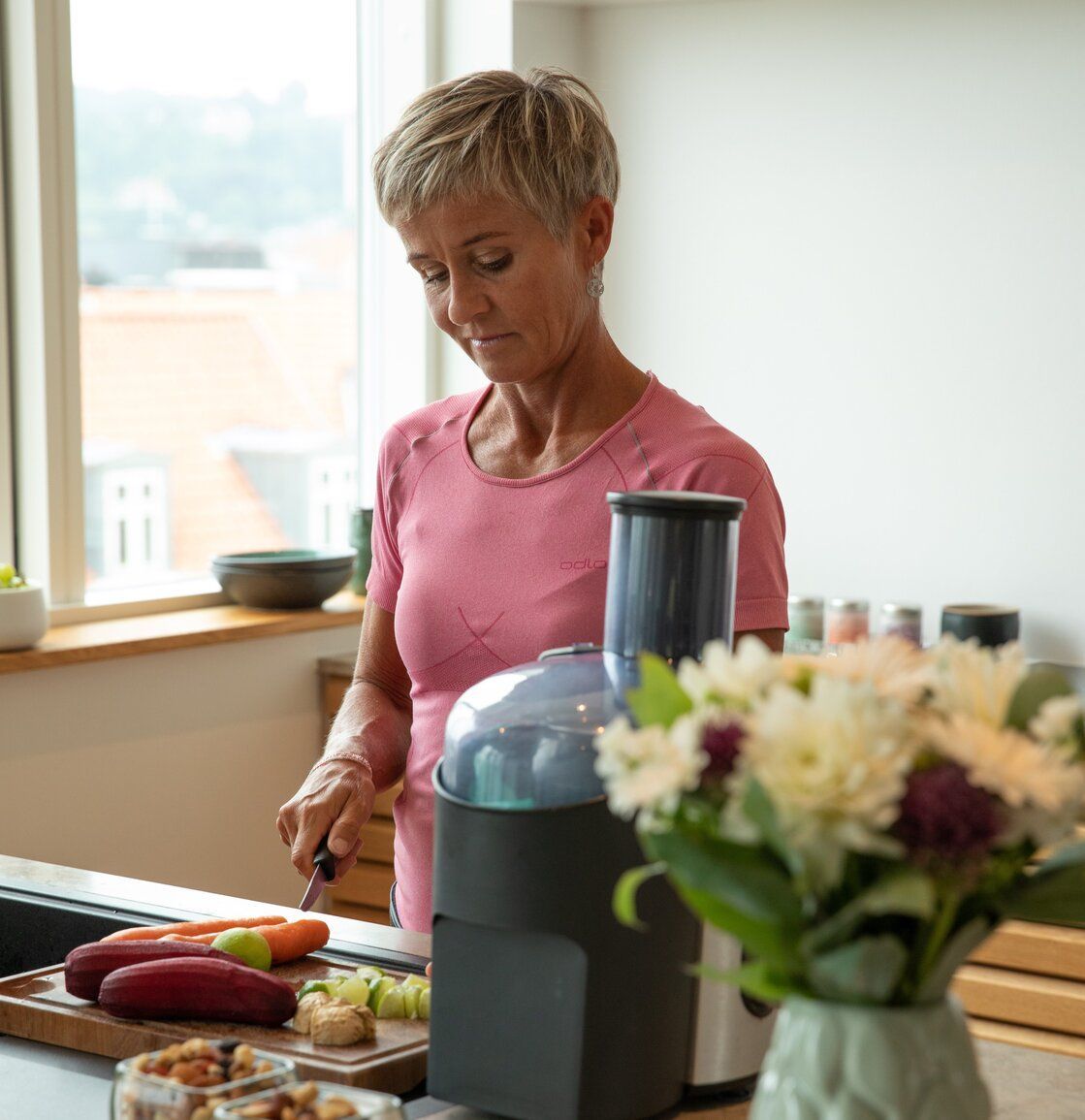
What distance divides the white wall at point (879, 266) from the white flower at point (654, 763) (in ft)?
8.72

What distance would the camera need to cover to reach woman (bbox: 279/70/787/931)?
5.13 ft

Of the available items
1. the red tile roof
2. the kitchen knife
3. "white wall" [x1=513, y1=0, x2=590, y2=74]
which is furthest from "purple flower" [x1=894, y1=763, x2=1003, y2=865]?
"white wall" [x1=513, y1=0, x2=590, y2=74]

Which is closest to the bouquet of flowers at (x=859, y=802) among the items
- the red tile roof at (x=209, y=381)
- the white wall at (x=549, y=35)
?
the red tile roof at (x=209, y=381)

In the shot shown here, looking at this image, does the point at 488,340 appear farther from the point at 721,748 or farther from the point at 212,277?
the point at 212,277

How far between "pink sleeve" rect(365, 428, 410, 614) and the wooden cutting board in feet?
1.90

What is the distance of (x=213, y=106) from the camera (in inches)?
138

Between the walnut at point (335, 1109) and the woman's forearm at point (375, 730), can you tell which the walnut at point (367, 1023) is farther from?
the woman's forearm at point (375, 730)

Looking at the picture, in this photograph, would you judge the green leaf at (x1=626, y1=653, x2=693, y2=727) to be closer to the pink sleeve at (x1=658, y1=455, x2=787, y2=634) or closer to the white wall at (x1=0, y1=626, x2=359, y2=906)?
the pink sleeve at (x1=658, y1=455, x2=787, y2=634)

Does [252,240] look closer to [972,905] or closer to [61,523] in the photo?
[61,523]

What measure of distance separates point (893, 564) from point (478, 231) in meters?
2.03

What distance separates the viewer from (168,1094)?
3.03ft

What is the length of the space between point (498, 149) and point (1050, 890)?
999 mm

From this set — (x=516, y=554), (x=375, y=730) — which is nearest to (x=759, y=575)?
(x=516, y=554)

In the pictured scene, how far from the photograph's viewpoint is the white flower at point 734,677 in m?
0.73
